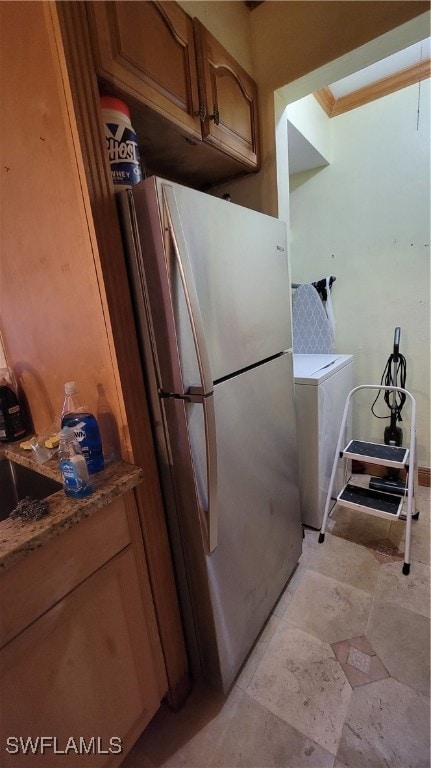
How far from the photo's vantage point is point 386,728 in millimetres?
1022

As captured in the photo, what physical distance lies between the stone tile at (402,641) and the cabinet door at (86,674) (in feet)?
2.96

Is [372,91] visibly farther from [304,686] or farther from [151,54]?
[304,686]

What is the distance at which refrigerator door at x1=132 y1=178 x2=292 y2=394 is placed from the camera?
79cm

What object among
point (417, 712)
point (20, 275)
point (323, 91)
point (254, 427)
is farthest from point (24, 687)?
point (323, 91)

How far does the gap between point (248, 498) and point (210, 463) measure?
361mm

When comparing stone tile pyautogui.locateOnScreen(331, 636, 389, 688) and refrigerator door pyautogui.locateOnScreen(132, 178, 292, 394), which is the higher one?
refrigerator door pyautogui.locateOnScreen(132, 178, 292, 394)

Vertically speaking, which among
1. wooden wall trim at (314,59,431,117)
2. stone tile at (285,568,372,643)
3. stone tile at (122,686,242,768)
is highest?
wooden wall trim at (314,59,431,117)

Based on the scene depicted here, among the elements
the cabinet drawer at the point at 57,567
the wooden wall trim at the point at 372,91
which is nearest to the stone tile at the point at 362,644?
the cabinet drawer at the point at 57,567

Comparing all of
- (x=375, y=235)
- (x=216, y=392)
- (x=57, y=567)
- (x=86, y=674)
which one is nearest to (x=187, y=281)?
(x=216, y=392)

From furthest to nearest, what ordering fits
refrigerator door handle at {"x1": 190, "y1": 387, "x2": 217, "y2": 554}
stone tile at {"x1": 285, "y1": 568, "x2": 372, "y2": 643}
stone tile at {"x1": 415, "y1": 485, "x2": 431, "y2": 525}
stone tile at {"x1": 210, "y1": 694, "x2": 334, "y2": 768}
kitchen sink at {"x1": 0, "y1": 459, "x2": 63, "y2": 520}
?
stone tile at {"x1": 415, "y1": 485, "x2": 431, "y2": 525}
stone tile at {"x1": 285, "y1": 568, "x2": 372, "y2": 643}
kitchen sink at {"x1": 0, "y1": 459, "x2": 63, "y2": 520}
stone tile at {"x1": 210, "y1": 694, "x2": 334, "y2": 768}
refrigerator door handle at {"x1": 190, "y1": 387, "x2": 217, "y2": 554}

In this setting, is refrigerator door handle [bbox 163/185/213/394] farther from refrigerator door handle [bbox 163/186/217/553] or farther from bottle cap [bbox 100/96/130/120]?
bottle cap [bbox 100/96/130/120]

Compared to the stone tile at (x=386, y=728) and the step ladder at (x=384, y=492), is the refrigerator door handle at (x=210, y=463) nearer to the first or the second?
the stone tile at (x=386, y=728)

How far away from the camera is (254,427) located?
1.17m

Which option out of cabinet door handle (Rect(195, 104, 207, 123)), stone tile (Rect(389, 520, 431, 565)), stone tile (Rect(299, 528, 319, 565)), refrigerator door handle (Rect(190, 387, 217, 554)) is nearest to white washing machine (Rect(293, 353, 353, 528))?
stone tile (Rect(299, 528, 319, 565))
